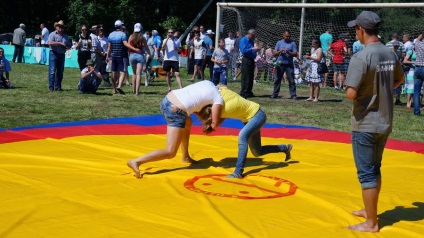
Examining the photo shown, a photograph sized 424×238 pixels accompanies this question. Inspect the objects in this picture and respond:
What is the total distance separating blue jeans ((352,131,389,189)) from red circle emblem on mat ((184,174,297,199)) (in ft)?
3.75

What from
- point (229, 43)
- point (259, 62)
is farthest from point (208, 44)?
point (259, 62)

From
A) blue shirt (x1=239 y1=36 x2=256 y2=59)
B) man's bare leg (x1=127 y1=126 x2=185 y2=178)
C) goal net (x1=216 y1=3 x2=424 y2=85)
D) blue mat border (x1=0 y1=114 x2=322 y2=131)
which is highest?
goal net (x1=216 y1=3 x2=424 y2=85)

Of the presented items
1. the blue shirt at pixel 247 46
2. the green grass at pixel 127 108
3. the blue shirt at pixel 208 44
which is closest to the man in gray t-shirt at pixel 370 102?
the green grass at pixel 127 108

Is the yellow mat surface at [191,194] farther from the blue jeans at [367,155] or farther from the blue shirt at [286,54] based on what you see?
the blue shirt at [286,54]

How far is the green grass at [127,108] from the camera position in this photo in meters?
10.8

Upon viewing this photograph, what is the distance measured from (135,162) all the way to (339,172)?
231 centimetres

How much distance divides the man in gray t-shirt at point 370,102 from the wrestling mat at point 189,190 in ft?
1.25

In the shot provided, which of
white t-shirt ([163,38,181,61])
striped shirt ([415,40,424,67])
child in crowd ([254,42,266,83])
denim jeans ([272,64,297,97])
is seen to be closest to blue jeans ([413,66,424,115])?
striped shirt ([415,40,424,67])

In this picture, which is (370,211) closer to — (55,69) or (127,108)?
(127,108)

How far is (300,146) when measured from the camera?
848 centimetres

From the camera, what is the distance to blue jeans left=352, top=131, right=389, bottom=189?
4.68 m

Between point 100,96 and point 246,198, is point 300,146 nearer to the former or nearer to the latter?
point 246,198

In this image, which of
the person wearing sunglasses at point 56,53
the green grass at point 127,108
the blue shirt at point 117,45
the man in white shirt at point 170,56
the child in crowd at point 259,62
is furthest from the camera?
the child in crowd at point 259,62

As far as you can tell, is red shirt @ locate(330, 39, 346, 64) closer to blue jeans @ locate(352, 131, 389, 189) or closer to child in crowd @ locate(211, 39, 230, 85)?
child in crowd @ locate(211, 39, 230, 85)
